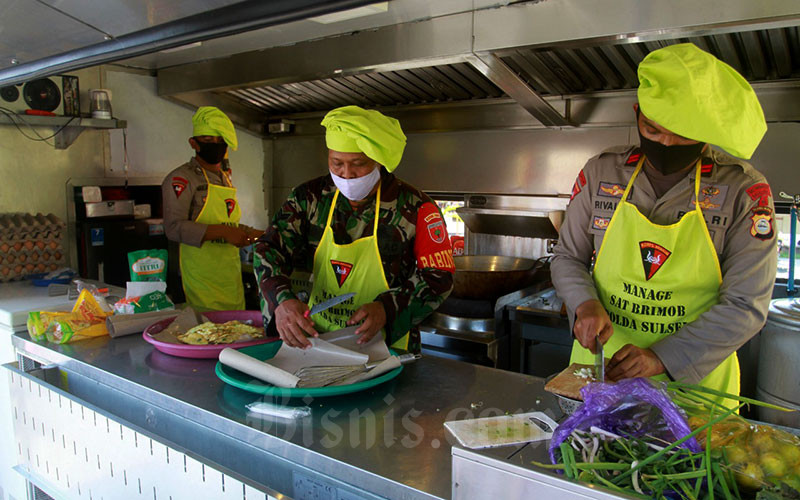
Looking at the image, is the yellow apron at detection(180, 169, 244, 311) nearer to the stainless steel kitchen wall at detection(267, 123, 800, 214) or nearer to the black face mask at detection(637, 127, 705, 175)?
the stainless steel kitchen wall at detection(267, 123, 800, 214)

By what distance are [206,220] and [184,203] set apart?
0.19 m

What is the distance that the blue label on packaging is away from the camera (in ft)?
13.3

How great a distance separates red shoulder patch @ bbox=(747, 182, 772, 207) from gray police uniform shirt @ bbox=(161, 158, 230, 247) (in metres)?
2.82

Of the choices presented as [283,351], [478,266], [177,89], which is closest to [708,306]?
[283,351]

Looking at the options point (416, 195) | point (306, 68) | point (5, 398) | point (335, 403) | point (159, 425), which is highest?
point (306, 68)

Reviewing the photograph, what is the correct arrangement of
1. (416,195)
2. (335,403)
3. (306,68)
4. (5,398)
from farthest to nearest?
(306,68), (5,398), (416,195), (335,403)

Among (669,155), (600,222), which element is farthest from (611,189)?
(669,155)

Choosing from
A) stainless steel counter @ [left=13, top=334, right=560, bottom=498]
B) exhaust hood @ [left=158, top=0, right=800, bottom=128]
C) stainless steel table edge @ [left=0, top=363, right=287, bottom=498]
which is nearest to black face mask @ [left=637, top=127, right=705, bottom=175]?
stainless steel counter @ [left=13, top=334, right=560, bottom=498]

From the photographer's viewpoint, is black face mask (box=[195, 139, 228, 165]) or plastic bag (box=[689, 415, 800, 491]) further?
black face mask (box=[195, 139, 228, 165])

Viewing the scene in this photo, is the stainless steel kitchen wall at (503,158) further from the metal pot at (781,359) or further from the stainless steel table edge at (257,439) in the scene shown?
the stainless steel table edge at (257,439)

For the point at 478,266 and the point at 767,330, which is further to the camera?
the point at 478,266

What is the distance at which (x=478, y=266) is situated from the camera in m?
4.03

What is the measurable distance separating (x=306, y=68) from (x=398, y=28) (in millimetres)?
713

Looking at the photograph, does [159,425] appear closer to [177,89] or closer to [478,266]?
[478,266]
